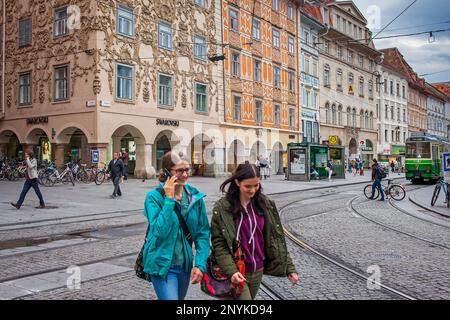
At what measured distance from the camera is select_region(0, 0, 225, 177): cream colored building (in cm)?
2600

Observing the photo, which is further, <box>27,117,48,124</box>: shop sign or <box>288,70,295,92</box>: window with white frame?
<box>288,70,295,92</box>: window with white frame

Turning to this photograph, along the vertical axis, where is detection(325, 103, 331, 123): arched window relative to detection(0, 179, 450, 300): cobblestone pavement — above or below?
above

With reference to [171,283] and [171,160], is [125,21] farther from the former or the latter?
[171,283]

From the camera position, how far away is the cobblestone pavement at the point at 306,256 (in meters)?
5.81

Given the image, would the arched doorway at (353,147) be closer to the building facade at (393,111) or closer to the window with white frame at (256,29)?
the building facade at (393,111)

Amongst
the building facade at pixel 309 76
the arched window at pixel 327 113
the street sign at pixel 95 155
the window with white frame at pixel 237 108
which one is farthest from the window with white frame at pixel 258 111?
the street sign at pixel 95 155

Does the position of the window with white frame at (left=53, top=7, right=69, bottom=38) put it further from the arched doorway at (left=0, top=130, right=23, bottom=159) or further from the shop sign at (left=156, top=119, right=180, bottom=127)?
the arched doorway at (left=0, top=130, right=23, bottom=159)

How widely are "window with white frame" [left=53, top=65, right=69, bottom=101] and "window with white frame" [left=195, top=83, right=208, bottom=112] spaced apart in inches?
340

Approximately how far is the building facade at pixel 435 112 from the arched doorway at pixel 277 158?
142ft

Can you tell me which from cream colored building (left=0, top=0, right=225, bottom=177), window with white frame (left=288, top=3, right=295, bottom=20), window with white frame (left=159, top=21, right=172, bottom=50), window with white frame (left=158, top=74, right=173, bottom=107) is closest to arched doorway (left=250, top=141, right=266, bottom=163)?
cream colored building (left=0, top=0, right=225, bottom=177)

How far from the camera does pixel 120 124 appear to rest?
88.0 feet

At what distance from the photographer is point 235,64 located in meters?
36.1

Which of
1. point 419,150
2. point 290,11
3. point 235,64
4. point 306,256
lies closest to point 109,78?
point 235,64
